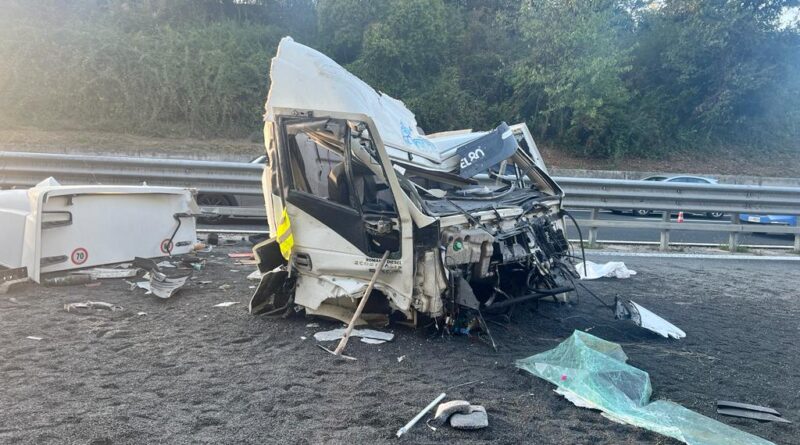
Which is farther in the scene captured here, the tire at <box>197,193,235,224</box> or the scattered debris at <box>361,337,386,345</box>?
the tire at <box>197,193,235,224</box>

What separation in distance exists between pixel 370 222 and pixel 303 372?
3.90 ft

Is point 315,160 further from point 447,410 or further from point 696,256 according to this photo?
point 696,256

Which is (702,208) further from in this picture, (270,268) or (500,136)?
(270,268)

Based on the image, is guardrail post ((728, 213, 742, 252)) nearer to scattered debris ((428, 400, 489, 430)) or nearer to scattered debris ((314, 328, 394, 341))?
scattered debris ((314, 328, 394, 341))

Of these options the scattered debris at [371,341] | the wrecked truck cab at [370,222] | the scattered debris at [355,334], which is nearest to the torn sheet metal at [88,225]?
the wrecked truck cab at [370,222]

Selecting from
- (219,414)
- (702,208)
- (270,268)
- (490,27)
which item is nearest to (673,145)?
(490,27)

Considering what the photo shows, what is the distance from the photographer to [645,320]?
178 inches

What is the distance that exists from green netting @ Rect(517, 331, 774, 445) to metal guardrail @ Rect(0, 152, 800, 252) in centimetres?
518

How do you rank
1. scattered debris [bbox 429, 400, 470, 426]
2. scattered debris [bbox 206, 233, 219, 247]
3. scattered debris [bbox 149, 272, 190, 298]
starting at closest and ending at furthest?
scattered debris [bbox 429, 400, 470, 426] → scattered debris [bbox 149, 272, 190, 298] → scattered debris [bbox 206, 233, 219, 247]

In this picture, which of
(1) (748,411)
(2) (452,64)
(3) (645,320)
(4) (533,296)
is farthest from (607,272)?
(2) (452,64)

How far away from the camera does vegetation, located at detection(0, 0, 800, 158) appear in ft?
60.1

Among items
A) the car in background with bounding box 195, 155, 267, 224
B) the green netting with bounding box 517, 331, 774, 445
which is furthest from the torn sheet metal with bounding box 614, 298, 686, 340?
the car in background with bounding box 195, 155, 267, 224

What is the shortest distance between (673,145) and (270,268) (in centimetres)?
2453

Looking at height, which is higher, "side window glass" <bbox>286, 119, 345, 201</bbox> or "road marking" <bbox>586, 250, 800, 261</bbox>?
"side window glass" <bbox>286, 119, 345, 201</bbox>
